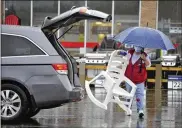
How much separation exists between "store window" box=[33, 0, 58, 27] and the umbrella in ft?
37.6

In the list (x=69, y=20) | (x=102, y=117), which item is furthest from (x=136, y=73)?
(x=69, y=20)

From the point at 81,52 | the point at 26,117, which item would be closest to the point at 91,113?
the point at 26,117

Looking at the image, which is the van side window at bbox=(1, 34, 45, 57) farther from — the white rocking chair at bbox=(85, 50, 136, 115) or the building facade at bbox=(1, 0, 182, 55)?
the building facade at bbox=(1, 0, 182, 55)

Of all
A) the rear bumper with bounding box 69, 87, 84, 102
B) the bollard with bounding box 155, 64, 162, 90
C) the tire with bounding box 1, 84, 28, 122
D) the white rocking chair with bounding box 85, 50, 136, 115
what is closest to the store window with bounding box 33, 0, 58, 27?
the bollard with bounding box 155, 64, 162, 90

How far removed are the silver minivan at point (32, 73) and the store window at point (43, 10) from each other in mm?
12400

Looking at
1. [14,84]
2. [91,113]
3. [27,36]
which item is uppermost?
[27,36]

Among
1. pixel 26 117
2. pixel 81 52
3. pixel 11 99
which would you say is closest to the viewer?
pixel 11 99

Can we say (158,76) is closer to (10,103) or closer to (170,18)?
(170,18)

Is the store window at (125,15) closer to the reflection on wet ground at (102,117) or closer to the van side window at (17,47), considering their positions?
the reflection on wet ground at (102,117)

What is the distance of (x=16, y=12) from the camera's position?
21.5 metres

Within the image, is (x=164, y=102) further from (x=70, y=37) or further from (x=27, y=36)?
(x=70, y=37)

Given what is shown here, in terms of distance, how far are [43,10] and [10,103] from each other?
13.1 m

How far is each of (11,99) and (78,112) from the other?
2.37 m

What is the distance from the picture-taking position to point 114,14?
70.0 ft
